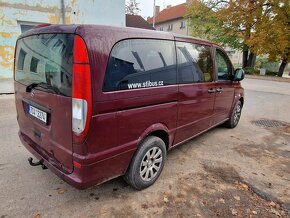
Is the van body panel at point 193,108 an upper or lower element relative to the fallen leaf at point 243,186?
upper

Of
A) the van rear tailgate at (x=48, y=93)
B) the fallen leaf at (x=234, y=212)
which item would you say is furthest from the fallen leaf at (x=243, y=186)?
the van rear tailgate at (x=48, y=93)

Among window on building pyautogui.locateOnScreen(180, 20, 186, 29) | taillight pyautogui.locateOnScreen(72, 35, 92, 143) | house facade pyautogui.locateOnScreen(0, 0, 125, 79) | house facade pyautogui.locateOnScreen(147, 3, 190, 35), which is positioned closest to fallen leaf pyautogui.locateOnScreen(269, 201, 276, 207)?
taillight pyautogui.locateOnScreen(72, 35, 92, 143)

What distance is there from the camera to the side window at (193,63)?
298 cm

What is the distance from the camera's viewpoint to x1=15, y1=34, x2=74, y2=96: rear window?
1965 mm

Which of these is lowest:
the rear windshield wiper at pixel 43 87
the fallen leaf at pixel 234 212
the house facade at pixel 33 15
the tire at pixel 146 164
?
the fallen leaf at pixel 234 212

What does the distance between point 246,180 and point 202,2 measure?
2477 centimetres

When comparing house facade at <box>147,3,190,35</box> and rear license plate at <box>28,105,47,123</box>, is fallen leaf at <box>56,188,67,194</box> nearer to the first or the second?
rear license plate at <box>28,105,47,123</box>

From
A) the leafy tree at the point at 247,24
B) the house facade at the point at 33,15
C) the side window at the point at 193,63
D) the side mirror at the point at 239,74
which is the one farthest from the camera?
the leafy tree at the point at 247,24

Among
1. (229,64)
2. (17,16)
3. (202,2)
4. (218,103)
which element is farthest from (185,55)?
(202,2)

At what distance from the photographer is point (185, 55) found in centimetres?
308

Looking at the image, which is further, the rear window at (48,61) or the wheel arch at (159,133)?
the wheel arch at (159,133)

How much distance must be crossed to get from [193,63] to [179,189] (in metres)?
1.80

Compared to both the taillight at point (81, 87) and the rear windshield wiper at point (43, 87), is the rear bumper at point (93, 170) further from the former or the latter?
the rear windshield wiper at point (43, 87)

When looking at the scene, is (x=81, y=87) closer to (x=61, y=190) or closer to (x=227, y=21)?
(x=61, y=190)
